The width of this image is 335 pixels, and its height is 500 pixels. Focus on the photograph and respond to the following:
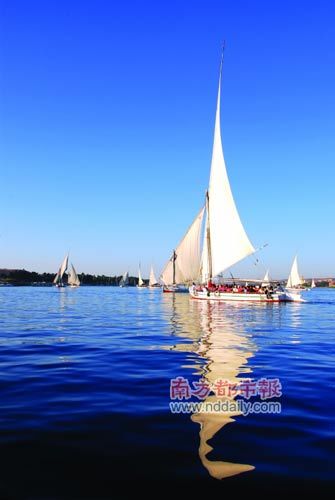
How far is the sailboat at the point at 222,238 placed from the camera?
57000 millimetres

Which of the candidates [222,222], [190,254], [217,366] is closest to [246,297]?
[222,222]

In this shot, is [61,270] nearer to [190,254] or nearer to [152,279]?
[152,279]

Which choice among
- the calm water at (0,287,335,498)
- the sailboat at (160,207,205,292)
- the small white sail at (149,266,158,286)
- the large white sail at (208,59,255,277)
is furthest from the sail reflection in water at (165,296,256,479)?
the small white sail at (149,266,158,286)

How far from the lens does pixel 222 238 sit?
5981 cm

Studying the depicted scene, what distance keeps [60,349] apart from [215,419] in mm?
9429

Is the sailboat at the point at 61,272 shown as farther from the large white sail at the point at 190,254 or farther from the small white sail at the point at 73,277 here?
the large white sail at the point at 190,254

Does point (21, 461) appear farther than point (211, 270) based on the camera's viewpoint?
No

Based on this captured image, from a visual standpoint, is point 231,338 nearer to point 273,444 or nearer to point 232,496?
point 273,444

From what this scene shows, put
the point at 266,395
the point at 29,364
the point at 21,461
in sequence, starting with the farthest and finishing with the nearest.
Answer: the point at 29,364
the point at 266,395
the point at 21,461

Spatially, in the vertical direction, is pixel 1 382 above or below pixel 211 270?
below

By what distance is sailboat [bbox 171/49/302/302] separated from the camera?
57.0m

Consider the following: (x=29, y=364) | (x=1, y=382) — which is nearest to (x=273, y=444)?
(x=1, y=382)

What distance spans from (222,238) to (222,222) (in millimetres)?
2193

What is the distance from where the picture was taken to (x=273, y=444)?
6.25m
